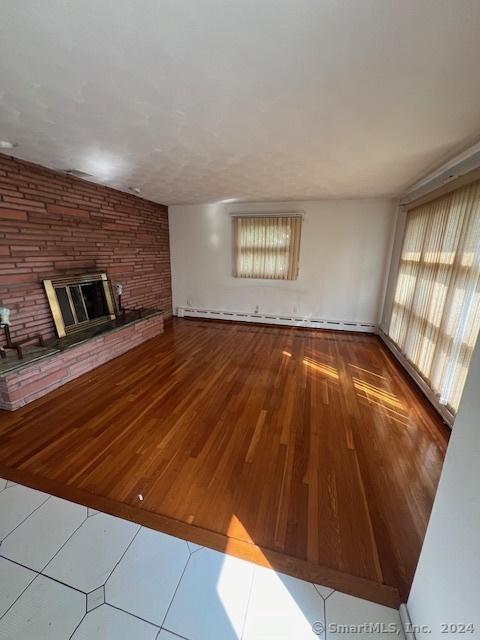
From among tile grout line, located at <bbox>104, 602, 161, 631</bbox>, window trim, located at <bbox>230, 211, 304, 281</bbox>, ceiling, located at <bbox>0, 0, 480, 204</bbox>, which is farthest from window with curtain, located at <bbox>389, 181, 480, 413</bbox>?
tile grout line, located at <bbox>104, 602, 161, 631</bbox>

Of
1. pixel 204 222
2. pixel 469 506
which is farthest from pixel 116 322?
pixel 469 506

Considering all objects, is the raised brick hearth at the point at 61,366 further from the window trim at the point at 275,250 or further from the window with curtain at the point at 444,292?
the window with curtain at the point at 444,292

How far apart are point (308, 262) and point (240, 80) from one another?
Result: 368 centimetres

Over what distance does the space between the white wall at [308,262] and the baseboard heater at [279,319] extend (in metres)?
0.10

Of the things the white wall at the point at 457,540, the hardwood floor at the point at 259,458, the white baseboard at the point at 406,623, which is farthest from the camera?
the hardwood floor at the point at 259,458

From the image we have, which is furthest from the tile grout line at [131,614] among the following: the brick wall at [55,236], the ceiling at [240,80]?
the brick wall at [55,236]

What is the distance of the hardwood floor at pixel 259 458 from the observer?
1.34 metres

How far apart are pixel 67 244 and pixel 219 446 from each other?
10.2 feet

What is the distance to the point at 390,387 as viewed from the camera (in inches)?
116

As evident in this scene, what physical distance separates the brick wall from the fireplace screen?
95 millimetres

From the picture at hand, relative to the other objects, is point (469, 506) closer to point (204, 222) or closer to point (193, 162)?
point (193, 162)

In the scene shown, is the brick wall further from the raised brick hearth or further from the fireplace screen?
the raised brick hearth

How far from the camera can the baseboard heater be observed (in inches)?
191

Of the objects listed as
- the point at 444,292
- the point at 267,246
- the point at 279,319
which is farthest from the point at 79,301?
the point at 444,292
